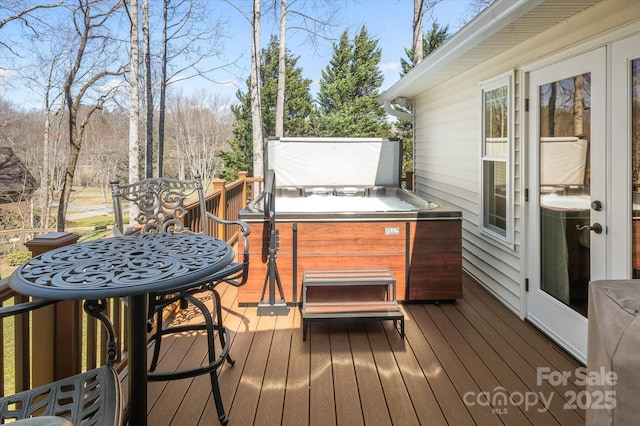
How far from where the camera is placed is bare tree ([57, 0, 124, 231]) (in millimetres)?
14172

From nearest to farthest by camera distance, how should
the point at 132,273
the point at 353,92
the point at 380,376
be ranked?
the point at 132,273
the point at 380,376
the point at 353,92

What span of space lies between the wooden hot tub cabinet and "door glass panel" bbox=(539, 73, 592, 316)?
83cm

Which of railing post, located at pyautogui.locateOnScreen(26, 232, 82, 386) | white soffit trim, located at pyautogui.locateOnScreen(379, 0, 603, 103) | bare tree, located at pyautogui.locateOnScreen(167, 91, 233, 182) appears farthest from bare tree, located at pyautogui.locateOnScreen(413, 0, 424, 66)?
bare tree, located at pyautogui.locateOnScreen(167, 91, 233, 182)

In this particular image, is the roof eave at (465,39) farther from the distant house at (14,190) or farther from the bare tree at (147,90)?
the distant house at (14,190)

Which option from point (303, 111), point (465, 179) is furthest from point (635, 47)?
point (303, 111)

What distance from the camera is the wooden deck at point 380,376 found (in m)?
2.23

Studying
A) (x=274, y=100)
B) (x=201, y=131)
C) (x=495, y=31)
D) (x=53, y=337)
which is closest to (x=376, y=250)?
(x=495, y=31)

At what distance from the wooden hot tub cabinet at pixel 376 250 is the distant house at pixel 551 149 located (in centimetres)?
53

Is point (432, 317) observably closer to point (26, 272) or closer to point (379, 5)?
point (26, 272)

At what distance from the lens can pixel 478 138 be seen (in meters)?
4.46

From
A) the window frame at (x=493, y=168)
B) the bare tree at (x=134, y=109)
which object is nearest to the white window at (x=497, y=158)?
the window frame at (x=493, y=168)

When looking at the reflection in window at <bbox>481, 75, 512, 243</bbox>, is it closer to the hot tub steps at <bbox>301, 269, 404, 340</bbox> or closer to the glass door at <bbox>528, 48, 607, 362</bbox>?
the glass door at <bbox>528, 48, 607, 362</bbox>

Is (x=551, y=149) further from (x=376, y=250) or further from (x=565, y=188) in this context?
(x=376, y=250)

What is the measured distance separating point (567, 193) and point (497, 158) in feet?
3.65
